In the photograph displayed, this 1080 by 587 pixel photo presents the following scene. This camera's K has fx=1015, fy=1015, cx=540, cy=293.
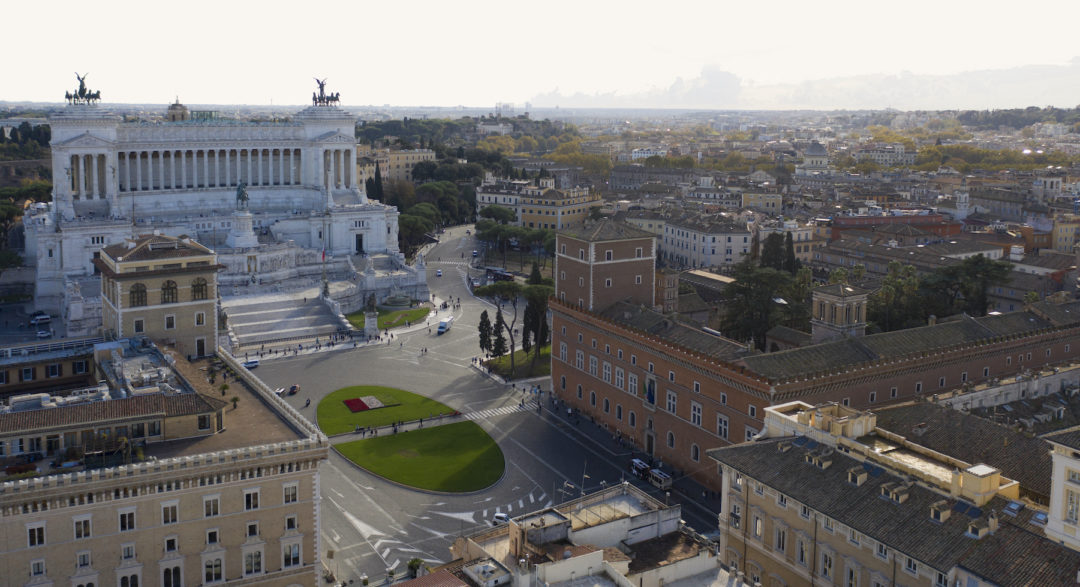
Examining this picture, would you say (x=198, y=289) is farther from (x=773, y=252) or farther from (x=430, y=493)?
(x=773, y=252)

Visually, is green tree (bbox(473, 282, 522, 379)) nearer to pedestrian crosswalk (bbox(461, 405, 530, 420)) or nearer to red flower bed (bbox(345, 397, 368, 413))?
pedestrian crosswalk (bbox(461, 405, 530, 420))

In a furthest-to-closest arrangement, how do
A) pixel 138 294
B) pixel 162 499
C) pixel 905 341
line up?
1. pixel 905 341
2. pixel 138 294
3. pixel 162 499

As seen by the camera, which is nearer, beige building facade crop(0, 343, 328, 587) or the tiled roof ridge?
beige building facade crop(0, 343, 328, 587)

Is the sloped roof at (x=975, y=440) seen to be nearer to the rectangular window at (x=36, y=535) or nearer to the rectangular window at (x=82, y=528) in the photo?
the rectangular window at (x=82, y=528)

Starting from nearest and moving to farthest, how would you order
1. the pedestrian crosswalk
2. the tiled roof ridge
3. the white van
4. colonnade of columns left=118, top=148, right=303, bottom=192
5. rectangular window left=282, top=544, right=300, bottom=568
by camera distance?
rectangular window left=282, top=544, right=300, bottom=568 < the tiled roof ridge < the white van < the pedestrian crosswalk < colonnade of columns left=118, top=148, right=303, bottom=192

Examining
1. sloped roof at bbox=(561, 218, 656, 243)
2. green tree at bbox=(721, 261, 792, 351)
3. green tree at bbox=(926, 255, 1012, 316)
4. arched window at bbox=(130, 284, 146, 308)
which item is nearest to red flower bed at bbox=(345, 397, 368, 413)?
sloped roof at bbox=(561, 218, 656, 243)

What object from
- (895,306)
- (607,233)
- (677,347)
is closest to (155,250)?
(677,347)

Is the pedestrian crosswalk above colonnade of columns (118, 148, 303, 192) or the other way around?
the other way around
